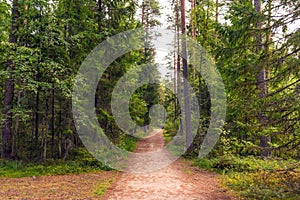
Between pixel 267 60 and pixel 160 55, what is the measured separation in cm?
2069

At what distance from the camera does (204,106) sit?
16.5 metres

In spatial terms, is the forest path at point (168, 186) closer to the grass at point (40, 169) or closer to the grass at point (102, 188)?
the grass at point (102, 188)

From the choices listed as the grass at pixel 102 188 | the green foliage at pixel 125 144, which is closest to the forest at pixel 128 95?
the grass at pixel 102 188

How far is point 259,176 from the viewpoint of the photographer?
771 cm

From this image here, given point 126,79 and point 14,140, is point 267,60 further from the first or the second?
point 14,140

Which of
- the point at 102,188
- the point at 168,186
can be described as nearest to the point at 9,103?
the point at 102,188

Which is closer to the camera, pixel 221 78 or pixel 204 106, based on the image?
pixel 221 78

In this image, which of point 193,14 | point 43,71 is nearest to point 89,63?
point 43,71

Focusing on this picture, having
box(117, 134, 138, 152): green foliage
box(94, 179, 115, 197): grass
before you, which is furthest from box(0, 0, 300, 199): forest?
box(117, 134, 138, 152): green foliage

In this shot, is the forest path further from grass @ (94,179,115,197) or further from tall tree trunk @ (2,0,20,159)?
tall tree trunk @ (2,0,20,159)

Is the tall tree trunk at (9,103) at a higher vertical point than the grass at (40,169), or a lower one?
higher

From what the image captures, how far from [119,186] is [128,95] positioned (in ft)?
24.6

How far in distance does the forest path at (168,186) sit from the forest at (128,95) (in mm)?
128

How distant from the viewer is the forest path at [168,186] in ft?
22.0
